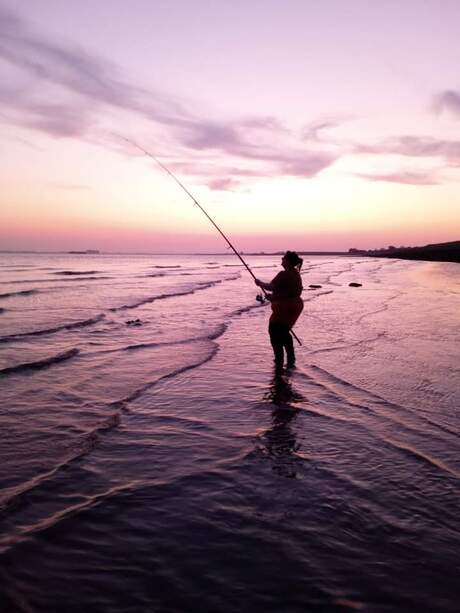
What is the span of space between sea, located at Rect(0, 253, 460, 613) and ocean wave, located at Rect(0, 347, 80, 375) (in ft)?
0.21

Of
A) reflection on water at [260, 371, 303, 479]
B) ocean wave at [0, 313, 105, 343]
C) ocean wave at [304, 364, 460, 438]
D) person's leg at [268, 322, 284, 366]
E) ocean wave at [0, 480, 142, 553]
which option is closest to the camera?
ocean wave at [0, 480, 142, 553]

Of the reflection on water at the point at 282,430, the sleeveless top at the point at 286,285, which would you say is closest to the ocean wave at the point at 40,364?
the reflection on water at the point at 282,430

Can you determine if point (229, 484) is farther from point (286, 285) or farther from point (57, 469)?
point (286, 285)

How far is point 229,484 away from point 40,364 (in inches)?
265

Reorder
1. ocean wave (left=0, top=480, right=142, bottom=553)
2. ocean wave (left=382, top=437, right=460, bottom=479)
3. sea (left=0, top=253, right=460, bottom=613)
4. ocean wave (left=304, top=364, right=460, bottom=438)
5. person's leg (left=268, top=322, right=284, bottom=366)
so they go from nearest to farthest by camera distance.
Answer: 1. sea (left=0, top=253, right=460, bottom=613)
2. ocean wave (left=0, top=480, right=142, bottom=553)
3. ocean wave (left=382, top=437, right=460, bottom=479)
4. ocean wave (left=304, top=364, right=460, bottom=438)
5. person's leg (left=268, top=322, right=284, bottom=366)

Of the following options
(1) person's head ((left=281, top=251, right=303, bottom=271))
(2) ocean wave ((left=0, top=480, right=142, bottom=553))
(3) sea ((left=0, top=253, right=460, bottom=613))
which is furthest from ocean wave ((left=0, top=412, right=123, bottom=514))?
(1) person's head ((left=281, top=251, right=303, bottom=271))

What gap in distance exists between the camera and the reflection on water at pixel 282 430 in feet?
16.7

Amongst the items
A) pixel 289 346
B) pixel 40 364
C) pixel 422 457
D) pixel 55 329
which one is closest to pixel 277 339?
pixel 289 346

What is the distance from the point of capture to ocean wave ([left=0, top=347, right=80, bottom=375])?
9419 mm

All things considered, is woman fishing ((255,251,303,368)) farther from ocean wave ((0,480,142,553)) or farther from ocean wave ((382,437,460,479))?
ocean wave ((0,480,142,553))

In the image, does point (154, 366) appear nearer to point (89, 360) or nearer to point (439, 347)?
point (89, 360)

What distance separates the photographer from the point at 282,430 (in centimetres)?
611

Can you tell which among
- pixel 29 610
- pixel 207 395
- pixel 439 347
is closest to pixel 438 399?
pixel 207 395

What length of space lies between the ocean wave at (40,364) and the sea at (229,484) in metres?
0.06
